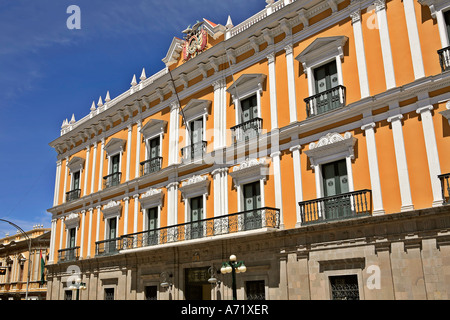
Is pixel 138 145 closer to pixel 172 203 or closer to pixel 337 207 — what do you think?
pixel 172 203

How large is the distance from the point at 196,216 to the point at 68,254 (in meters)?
10.6

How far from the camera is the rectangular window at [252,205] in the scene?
15211 mm

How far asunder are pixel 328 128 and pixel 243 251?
536 cm

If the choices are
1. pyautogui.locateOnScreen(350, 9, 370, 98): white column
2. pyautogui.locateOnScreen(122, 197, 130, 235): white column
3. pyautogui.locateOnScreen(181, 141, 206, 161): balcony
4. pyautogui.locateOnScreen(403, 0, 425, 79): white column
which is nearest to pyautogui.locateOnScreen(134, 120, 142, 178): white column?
pyautogui.locateOnScreen(122, 197, 130, 235): white column

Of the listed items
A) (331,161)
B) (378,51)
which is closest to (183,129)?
(331,161)

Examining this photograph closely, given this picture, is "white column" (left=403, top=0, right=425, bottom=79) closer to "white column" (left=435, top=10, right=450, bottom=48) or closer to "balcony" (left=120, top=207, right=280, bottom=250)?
"white column" (left=435, top=10, right=450, bottom=48)

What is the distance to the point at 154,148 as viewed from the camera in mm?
21281

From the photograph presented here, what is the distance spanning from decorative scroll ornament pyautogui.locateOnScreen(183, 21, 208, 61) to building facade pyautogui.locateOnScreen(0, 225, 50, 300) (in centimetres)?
2223

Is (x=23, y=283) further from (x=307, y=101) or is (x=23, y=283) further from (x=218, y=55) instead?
(x=307, y=101)

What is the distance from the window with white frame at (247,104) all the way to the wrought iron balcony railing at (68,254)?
42.0ft

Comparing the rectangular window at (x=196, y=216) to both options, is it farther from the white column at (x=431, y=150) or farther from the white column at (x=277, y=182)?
the white column at (x=431, y=150)

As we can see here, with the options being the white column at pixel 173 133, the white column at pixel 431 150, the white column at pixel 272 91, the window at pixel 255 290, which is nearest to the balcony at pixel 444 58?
the white column at pixel 431 150

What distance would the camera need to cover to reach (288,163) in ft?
49.6

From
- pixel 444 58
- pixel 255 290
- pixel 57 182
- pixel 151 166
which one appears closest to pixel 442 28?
pixel 444 58
